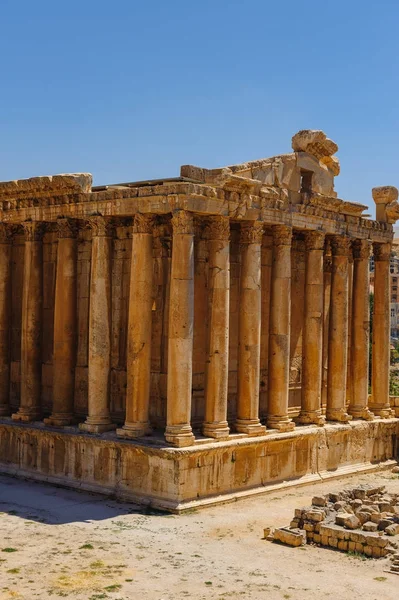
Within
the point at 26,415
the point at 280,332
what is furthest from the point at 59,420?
the point at 280,332

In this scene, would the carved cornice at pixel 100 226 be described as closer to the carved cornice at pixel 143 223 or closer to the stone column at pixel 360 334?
the carved cornice at pixel 143 223

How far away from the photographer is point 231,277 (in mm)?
21203

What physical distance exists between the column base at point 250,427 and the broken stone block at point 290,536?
410 centimetres

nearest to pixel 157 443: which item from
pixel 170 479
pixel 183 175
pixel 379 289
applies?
pixel 170 479

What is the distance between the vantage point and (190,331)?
1823 centimetres

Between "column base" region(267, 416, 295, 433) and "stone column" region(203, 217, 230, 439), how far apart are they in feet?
6.72

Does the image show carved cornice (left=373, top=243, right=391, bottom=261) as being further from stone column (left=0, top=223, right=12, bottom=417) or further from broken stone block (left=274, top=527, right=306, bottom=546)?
broken stone block (left=274, top=527, right=306, bottom=546)

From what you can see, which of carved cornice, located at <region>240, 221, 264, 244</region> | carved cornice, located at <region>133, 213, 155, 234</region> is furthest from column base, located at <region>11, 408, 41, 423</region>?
carved cornice, located at <region>240, 221, 264, 244</region>

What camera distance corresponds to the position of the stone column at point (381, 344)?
2525cm

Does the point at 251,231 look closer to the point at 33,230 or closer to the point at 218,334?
the point at 218,334

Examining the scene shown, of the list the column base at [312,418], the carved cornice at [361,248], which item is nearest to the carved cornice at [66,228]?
the column base at [312,418]

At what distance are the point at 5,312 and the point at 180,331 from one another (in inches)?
267

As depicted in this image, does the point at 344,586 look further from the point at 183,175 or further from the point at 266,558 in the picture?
the point at 183,175

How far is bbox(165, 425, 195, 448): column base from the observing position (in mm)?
17812
